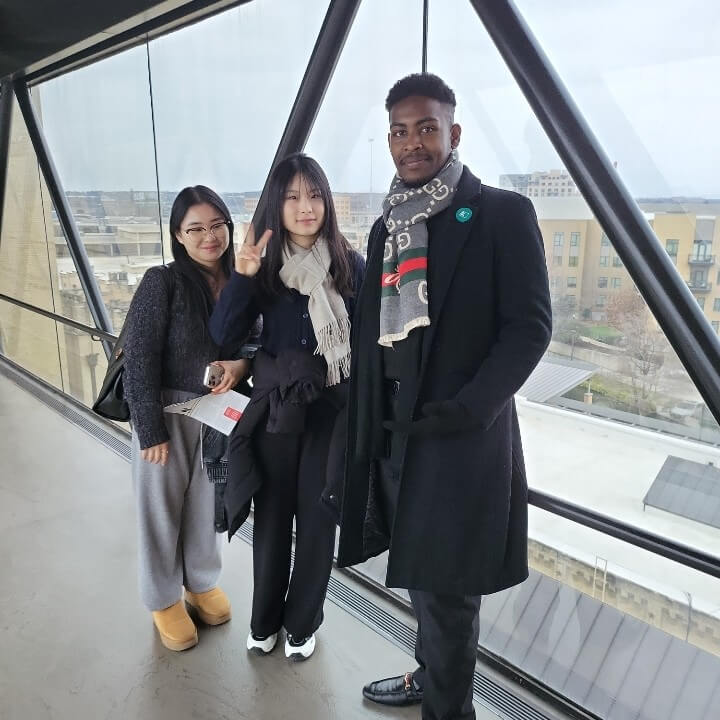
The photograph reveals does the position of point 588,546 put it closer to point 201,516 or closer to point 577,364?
point 577,364

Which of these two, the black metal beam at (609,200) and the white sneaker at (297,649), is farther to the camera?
the white sneaker at (297,649)

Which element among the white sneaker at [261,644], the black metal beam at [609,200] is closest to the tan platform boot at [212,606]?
the white sneaker at [261,644]

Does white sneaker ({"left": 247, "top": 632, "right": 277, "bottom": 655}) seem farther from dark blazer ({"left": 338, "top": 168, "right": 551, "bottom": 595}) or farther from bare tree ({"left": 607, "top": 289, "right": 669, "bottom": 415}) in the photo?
bare tree ({"left": 607, "top": 289, "right": 669, "bottom": 415})

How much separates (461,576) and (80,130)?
4530mm

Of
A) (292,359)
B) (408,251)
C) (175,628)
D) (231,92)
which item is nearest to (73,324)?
(231,92)

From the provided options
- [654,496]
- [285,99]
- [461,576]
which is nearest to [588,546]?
[654,496]

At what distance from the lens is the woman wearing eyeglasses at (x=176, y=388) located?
191 centimetres

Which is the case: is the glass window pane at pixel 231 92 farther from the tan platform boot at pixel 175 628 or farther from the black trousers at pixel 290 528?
the tan platform boot at pixel 175 628

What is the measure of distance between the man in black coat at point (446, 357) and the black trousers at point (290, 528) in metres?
0.37

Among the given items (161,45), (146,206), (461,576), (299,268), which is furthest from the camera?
(146,206)

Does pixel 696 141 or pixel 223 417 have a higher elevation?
pixel 696 141

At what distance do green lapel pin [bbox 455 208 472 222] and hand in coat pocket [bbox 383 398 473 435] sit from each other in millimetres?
407

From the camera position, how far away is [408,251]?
4.54 feet

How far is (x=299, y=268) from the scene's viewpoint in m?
1.73
